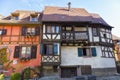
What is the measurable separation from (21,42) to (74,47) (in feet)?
23.9

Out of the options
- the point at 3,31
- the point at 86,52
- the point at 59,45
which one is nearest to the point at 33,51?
the point at 59,45

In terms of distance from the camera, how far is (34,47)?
18.2 m

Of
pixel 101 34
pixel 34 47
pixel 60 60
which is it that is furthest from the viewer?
pixel 101 34

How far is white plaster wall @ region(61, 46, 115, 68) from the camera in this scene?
1814cm

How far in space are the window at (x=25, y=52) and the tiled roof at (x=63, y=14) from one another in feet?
14.2

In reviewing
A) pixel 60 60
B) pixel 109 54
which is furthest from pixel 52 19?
pixel 109 54

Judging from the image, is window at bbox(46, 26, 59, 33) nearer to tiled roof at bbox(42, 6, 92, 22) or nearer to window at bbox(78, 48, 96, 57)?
tiled roof at bbox(42, 6, 92, 22)

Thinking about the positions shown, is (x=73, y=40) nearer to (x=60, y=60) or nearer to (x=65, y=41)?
(x=65, y=41)

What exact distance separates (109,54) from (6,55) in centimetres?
→ 1431

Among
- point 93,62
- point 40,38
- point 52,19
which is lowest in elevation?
point 93,62

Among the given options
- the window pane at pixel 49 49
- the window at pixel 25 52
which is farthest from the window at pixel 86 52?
the window at pixel 25 52

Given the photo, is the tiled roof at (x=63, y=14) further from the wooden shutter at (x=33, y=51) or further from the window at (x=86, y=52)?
the window at (x=86, y=52)

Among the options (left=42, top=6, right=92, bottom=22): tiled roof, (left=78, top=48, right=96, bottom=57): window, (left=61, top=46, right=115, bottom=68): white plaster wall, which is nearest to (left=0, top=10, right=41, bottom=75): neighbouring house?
(left=42, top=6, right=92, bottom=22): tiled roof

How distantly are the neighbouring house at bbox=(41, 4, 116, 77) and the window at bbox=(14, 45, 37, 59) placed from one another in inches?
57.3
